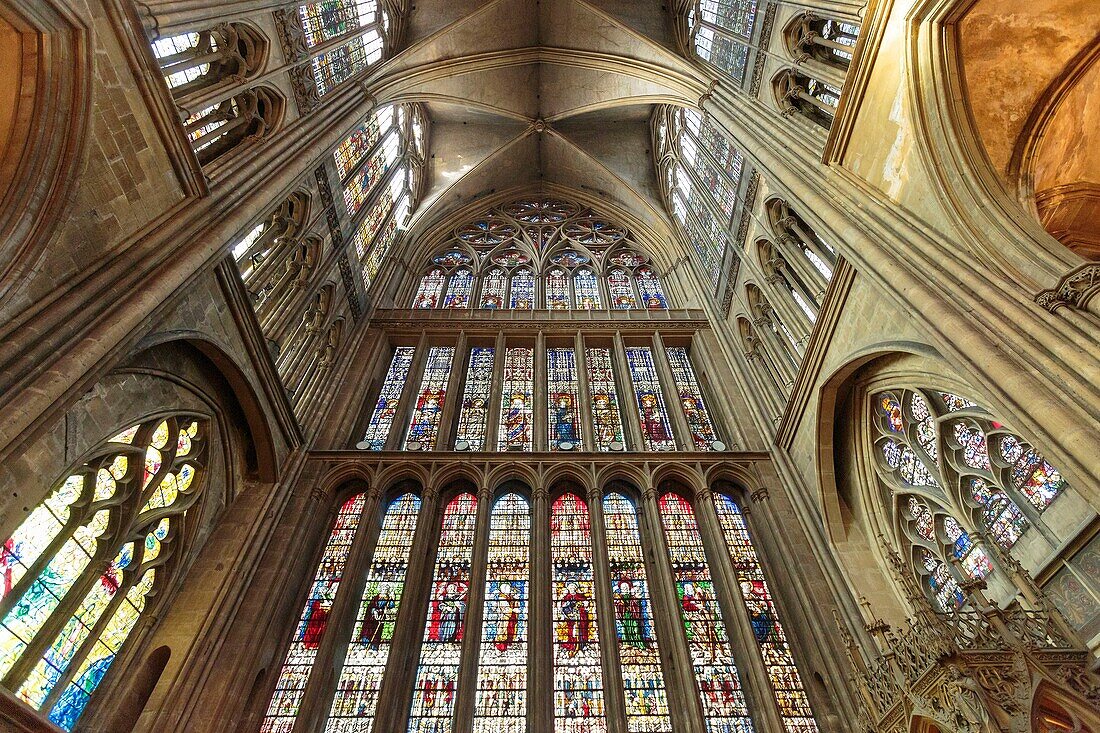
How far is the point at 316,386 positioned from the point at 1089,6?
44.0 feet

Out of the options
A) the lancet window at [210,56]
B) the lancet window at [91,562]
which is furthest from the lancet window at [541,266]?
the lancet window at [91,562]

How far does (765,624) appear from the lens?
30.6 feet

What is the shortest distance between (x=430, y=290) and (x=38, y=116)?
12706 mm

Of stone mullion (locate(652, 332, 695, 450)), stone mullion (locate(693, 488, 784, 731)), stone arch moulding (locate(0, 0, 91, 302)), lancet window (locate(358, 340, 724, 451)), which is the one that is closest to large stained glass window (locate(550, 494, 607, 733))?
lancet window (locate(358, 340, 724, 451))

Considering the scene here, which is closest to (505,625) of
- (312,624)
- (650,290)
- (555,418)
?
(312,624)

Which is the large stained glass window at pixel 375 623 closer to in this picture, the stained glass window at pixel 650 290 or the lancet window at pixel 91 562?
the lancet window at pixel 91 562

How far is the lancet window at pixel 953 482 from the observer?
6730 millimetres

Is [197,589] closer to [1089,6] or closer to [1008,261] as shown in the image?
[1008,261]

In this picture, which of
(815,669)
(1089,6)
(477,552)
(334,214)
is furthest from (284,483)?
(1089,6)

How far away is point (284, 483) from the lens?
10.3 meters

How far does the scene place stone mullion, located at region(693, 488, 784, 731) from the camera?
7.86 metres

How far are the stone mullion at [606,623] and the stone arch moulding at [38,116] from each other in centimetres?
824

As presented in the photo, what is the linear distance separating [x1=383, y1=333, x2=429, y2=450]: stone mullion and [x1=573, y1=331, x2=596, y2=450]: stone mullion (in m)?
3.93

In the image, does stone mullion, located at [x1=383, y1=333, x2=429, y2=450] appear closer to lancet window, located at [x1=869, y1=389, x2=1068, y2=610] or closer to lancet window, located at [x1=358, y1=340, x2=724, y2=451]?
lancet window, located at [x1=358, y1=340, x2=724, y2=451]
